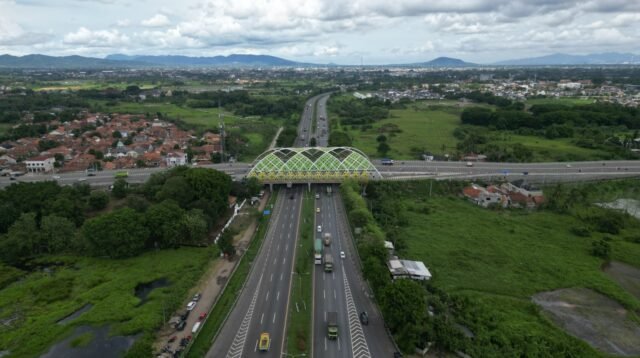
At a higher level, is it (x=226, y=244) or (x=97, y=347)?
(x=226, y=244)

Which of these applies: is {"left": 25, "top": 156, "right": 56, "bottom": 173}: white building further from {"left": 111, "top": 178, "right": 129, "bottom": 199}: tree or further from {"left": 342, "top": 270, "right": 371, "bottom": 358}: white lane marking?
{"left": 342, "top": 270, "right": 371, "bottom": 358}: white lane marking

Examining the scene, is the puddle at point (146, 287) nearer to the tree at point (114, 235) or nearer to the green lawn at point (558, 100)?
the tree at point (114, 235)

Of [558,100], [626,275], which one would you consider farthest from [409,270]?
[558,100]

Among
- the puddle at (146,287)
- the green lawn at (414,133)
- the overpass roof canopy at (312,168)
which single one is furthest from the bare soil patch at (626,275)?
the puddle at (146,287)

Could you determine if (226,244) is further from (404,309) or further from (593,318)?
(593,318)

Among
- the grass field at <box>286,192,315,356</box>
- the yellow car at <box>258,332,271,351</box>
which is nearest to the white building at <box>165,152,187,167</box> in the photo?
the grass field at <box>286,192,315,356</box>

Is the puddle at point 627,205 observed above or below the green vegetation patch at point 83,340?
A: above
